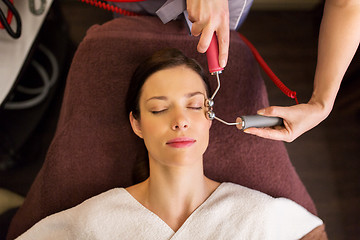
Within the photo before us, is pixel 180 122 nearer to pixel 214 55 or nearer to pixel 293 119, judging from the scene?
pixel 214 55

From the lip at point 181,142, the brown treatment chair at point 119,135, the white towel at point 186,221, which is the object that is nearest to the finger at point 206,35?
the lip at point 181,142

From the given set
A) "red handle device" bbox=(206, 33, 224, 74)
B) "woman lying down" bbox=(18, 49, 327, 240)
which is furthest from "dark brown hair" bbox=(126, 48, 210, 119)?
"red handle device" bbox=(206, 33, 224, 74)

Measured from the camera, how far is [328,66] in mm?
1034

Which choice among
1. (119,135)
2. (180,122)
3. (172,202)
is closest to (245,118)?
(180,122)

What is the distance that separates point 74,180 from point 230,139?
2.17 ft

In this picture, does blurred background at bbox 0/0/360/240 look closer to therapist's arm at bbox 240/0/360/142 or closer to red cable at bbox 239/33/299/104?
red cable at bbox 239/33/299/104

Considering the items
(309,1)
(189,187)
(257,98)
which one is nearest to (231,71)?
(257,98)

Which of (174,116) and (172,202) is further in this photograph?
(172,202)

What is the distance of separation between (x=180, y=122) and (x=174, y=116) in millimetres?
38

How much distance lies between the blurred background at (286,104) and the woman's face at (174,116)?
0.84 m

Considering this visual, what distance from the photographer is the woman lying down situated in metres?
1.04

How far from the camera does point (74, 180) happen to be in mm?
1238

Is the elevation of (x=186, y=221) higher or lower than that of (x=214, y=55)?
lower

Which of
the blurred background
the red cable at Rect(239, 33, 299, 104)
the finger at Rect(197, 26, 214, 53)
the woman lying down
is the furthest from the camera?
the blurred background
